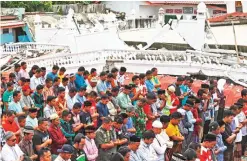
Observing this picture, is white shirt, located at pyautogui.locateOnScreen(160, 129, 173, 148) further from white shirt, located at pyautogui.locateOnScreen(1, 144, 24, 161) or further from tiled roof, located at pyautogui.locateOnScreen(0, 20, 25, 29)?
tiled roof, located at pyautogui.locateOnScreen(0, 20, 25, 29)

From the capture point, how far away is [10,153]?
19.7ft

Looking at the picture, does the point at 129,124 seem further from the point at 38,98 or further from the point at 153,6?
the point at 153,6

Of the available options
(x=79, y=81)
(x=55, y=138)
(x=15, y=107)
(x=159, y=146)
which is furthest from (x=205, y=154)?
(x=79, y=81)

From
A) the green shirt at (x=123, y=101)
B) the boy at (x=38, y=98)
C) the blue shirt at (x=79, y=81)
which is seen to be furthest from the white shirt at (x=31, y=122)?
the blue shirt at (x=79, y=81)

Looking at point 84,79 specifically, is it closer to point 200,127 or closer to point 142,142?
point 200,127

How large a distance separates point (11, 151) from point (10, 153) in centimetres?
3

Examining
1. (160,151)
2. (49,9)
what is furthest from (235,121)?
(49,9)

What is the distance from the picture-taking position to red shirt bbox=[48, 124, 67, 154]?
22.8ft

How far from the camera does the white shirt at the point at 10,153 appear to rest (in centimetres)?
601

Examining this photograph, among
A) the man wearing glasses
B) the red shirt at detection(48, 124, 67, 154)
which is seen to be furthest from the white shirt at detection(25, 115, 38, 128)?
the man wearing glasses

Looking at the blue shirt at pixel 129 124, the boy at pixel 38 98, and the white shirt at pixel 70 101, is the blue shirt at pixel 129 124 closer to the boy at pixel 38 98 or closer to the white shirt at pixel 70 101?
the white shirt at pixel 70 101

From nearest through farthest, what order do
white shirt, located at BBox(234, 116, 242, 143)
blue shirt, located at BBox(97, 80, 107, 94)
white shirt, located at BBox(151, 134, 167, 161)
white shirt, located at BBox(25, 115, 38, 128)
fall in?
white shirt, located at BBox(151, 134, 167, 161) → white shirt, located at BBox(25, 115, 38, 128) → white shirt, located at BBox(234, 116, 242, 143) → blue shirt, located at BBox(97, 80, 107, 94)

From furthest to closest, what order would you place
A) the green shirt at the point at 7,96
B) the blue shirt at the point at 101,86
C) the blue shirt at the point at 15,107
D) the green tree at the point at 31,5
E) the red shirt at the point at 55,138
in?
the green tree at the point at 31,5 < the blue shirt at the point at 101,86 < the green shirt at the point at 7,96 < the blue shirt at the point at 15,107 < the red shirt at the point at 55,138

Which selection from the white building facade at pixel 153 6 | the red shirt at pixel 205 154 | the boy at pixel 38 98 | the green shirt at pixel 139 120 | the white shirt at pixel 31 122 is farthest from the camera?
the white building facade at pixel 153 6
